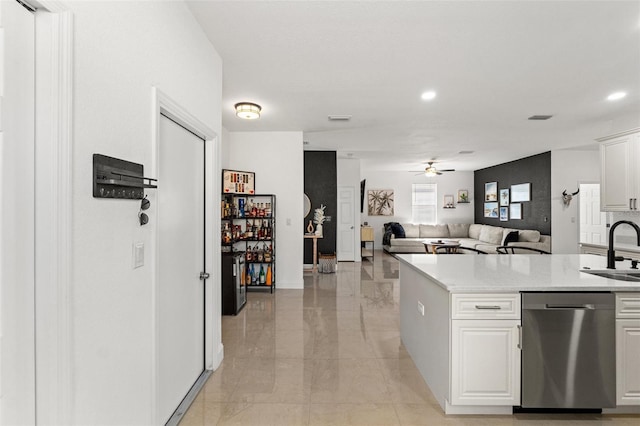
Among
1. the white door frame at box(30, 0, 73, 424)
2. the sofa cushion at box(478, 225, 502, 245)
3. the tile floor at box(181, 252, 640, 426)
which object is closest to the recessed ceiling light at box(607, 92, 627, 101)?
the tile floor at box(181, 252, 640, 426)

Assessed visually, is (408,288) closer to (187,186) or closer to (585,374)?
(585,374)

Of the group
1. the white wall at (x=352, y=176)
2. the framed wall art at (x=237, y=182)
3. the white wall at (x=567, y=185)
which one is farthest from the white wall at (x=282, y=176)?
the white wall at (x=567, y=185)

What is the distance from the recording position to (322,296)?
529 cm

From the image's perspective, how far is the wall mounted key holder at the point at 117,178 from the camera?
4.38ft

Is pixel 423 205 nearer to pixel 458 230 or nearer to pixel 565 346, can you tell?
pixel 458 230

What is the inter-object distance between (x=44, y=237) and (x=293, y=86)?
304 cm

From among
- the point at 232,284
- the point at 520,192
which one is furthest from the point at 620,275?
the point at 520,192

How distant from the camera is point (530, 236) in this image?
26.5 ft

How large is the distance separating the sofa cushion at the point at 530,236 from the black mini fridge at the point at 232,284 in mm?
6983

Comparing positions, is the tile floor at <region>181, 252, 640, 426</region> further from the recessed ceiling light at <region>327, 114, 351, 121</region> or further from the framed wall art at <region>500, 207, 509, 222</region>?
the framed wall art at <region>500, 207, 509, 222</region>

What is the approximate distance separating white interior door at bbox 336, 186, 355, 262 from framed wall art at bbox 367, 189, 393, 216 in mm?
2446

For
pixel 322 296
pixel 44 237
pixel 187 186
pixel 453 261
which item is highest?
pixel 187 186

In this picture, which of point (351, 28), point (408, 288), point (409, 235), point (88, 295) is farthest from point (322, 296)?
point (409, 235)

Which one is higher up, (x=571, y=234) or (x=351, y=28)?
(x=351, y=28)
